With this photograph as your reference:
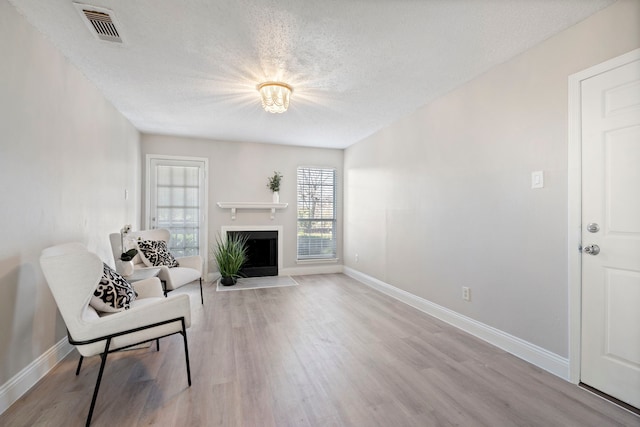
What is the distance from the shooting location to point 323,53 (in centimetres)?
230

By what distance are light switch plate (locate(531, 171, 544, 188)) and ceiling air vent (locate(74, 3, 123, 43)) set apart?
3144 millimetres

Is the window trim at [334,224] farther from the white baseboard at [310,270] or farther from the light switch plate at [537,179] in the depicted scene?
the light switch plate at [537,179]

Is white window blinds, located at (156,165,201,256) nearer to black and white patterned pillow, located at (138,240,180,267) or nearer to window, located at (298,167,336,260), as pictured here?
black and white patterned pillow, located at (138,240,180,267)

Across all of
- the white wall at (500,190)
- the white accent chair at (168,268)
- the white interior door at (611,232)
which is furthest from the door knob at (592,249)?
the white accent chair at (168,268)

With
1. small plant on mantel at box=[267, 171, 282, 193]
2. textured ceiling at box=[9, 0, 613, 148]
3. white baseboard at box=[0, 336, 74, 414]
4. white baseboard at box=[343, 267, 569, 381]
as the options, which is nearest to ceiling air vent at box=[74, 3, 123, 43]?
textured ceiling at box=[9, 0, 613, 148]

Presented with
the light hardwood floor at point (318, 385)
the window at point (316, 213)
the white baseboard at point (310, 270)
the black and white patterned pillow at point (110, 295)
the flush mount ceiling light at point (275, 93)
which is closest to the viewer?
the light hardwood floor at point (318, 385)

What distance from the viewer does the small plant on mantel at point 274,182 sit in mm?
5211

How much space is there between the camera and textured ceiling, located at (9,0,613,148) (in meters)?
1.82

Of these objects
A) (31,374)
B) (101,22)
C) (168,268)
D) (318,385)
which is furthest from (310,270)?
(101,22)

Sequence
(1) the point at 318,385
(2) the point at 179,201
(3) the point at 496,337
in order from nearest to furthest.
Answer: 1. (1) the point at 318,385
2. (3) the point at 496,337
3. (2) the point at 179,201

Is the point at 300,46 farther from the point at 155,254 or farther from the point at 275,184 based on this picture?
the point at 275,184

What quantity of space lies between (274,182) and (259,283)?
177 centimetres

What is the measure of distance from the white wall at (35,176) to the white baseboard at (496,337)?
340cm

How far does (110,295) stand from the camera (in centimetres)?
190
